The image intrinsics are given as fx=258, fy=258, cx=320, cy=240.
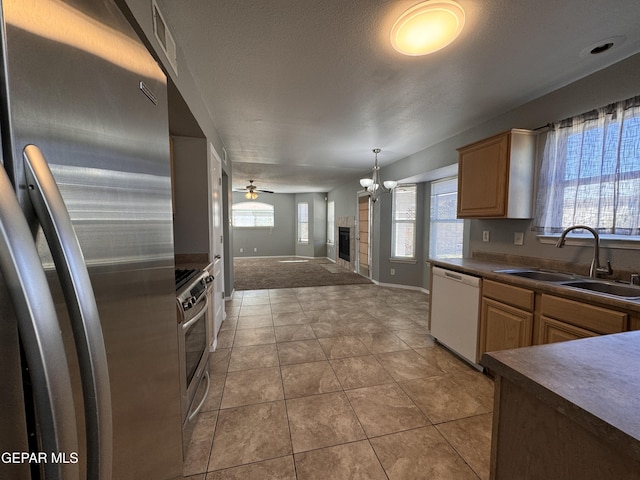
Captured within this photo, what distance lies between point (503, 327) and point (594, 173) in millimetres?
1386

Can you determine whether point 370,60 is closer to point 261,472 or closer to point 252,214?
point 261,472

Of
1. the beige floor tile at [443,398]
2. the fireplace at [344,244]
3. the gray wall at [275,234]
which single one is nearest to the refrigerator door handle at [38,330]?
the beige floor tile at [443,398]

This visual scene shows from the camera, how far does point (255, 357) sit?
8.29 feet

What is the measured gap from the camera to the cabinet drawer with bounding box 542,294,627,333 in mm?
1389

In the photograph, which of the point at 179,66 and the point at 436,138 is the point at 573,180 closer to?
the point at 436,138

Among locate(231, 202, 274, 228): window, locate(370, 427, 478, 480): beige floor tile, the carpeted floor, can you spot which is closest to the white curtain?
locate(370, 427, 478, 480): beige floor tile

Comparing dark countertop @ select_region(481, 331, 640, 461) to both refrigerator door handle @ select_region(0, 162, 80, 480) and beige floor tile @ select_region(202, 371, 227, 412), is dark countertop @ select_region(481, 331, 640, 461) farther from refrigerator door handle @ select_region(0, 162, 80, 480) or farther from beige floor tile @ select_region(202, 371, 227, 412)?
beige floor tile @ select_region(202, 371, 227, 412)

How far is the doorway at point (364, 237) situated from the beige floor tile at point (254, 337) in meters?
3.25

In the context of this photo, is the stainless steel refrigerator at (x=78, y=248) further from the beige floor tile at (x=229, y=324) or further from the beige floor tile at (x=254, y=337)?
the beige floor tile at (x=229, y=324)

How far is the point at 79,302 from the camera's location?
0.38 m

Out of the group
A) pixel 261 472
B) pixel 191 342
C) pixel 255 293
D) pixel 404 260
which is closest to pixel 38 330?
pixel 191 342

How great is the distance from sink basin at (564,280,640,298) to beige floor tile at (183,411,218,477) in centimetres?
252

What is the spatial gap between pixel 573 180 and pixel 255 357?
322cm

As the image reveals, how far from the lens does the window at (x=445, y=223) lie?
4191mm
